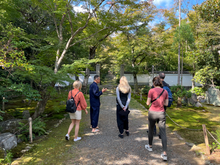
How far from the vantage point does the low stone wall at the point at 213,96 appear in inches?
454

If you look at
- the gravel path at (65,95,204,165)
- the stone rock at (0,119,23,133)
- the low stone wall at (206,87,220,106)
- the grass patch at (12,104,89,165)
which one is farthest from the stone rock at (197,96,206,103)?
the stone rock at (0,119,23,133)

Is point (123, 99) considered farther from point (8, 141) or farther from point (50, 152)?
point (8, 141)

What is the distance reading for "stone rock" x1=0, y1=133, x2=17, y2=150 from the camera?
3732 millimetres

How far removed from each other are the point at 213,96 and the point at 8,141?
47.4ft

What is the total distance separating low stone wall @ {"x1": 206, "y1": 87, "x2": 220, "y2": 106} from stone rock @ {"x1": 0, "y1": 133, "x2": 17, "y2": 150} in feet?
46.2

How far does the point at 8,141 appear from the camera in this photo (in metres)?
3.90

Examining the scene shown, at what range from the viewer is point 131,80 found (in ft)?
64.0

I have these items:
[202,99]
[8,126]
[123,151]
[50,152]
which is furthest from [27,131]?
[202,99]

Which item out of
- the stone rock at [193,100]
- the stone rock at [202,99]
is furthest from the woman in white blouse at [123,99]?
the stone rock at [202,99]

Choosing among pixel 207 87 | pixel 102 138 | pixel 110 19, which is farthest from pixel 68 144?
pixel 207 87

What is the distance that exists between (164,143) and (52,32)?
11.9m

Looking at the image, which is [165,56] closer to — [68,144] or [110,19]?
[110,19]

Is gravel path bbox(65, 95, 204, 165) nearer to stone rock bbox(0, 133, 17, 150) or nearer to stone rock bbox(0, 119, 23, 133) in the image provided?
stone rock bbox(0, 133, 17, 150)

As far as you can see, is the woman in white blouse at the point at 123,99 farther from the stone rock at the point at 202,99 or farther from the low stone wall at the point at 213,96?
the stone rock at the point at 202,99
